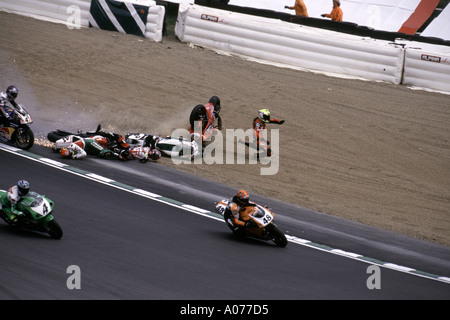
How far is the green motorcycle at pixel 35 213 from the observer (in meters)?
8.56

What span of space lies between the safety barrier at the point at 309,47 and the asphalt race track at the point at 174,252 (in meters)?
11.0

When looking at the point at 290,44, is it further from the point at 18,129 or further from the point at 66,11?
the point at 18,129

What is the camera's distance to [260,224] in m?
9.78

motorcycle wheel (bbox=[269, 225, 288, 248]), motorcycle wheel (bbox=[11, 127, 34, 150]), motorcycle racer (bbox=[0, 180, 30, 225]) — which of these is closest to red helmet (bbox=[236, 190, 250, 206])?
motorcycle wheel (bbox=[269, 225, 288, 248])

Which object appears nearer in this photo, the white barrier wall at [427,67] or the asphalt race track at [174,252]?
the asphalt race track at [174,252]

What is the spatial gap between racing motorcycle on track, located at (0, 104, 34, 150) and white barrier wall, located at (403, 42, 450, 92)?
44.0 ft

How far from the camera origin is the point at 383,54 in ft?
72.7

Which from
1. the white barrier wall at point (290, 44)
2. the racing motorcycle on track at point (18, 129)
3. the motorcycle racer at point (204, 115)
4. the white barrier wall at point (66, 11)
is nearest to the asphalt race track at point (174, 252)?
the racing motorcycle on track at point (18, 129)

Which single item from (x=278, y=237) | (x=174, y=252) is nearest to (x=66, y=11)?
(x=278, y=237)

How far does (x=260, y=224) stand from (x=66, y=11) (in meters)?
17.4

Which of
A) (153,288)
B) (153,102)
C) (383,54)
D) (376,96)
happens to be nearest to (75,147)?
(153,102)

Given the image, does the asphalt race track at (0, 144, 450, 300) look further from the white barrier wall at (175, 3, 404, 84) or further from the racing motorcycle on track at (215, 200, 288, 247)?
the white barrier wall at (175, 3, 404, 84)

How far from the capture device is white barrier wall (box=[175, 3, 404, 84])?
22359 mm

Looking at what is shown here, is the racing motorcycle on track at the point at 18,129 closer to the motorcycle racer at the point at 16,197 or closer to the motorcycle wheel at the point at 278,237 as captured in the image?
the motorcycle racer at the point at 16,197
